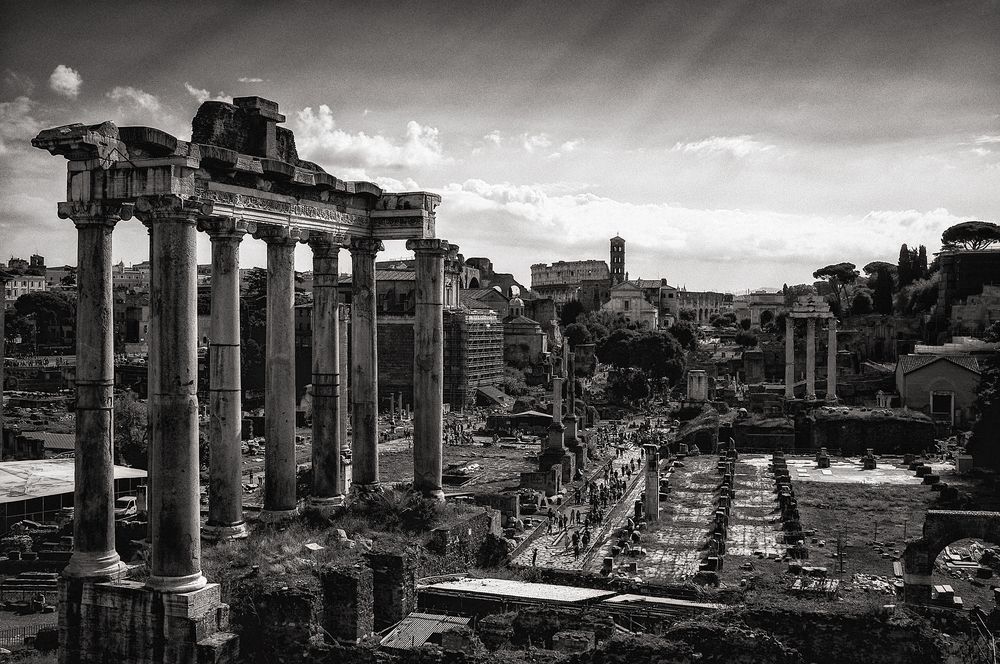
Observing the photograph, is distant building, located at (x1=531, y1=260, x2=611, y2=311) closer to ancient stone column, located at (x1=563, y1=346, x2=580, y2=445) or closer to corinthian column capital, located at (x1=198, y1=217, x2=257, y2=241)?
ancient stone column, located at (x1=563, y1=346, x2=580, y2=445)

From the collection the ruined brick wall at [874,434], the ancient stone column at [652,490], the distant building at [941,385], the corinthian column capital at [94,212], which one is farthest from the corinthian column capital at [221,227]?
the distant building at [941,385]

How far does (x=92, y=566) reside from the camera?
1121 centimetres

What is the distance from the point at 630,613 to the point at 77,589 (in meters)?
7.11

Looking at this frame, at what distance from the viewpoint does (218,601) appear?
10906 mm

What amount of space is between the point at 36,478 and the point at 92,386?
71.9ft

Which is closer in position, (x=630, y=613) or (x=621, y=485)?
(x=630, y=613)

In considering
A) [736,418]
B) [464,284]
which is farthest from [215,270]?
[464,284]

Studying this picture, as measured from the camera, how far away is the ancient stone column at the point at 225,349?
40.4 feet

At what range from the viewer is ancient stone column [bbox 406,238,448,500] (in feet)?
50.9

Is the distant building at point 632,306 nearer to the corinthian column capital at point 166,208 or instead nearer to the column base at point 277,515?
the column base at point 277,515

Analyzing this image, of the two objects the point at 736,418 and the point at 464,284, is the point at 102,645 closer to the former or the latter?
the point at 736,418

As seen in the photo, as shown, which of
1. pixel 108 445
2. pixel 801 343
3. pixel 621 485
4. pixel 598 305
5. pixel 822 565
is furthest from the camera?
pixel 598 305

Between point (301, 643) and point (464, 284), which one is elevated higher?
point (464, 284)

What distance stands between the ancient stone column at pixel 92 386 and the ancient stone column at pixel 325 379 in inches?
157
